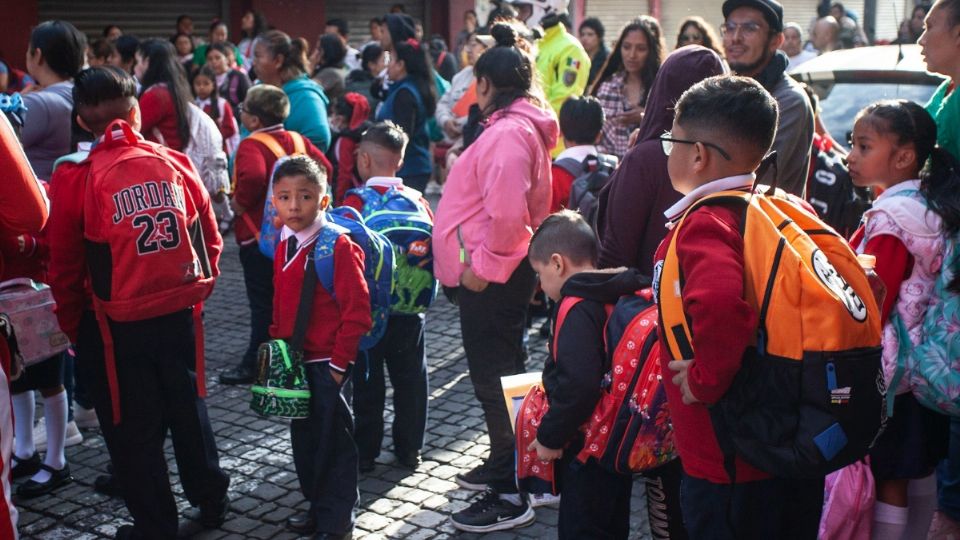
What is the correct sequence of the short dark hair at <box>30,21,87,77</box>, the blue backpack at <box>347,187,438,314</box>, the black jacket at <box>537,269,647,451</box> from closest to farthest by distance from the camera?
1. the black jacket at <box>537,269,647,451</box>
2. the blue backpack at <box>347,187,438,314</box>
3. the short dark hair at <box>30,21,87,77</box>

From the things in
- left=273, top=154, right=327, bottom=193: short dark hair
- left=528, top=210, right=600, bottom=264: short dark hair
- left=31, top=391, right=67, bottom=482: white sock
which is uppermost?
left=273, top=154, right=327, bottom=193: short dark hair

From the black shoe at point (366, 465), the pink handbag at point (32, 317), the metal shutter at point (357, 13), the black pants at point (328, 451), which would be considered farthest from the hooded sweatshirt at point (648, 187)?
the metal shutter at point (357, 13)

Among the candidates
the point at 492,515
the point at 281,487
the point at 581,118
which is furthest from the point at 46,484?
the point at 581,118

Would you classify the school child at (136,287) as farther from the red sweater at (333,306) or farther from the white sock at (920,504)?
the white sock at (920,504)

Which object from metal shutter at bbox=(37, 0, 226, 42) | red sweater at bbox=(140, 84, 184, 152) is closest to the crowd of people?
red sweater at bbox=(140, 84, 184, 152)

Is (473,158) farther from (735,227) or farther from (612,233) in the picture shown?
(735,227)

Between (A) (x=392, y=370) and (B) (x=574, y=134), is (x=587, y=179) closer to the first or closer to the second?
(B) (x=574, y=134)

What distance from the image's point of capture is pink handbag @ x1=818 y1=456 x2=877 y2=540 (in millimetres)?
3449

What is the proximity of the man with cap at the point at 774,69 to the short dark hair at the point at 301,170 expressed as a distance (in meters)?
1.93

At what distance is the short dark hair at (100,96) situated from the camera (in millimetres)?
3979

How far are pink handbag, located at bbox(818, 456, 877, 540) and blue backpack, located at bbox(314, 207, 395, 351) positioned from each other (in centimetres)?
192

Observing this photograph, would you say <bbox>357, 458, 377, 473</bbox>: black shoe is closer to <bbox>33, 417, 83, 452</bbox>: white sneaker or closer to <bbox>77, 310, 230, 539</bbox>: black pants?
<bbox>77, 310, 230, 539</bbox>: black pants

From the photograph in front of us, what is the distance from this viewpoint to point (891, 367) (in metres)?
3.38

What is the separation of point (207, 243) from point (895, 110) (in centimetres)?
277
